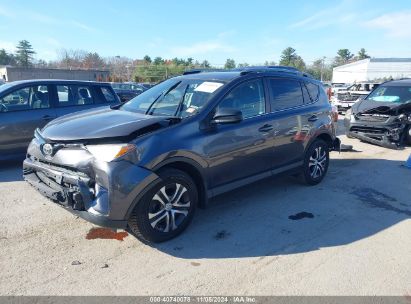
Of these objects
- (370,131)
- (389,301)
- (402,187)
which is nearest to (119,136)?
(389,301)

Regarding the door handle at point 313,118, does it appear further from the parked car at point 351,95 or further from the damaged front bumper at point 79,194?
the parked car at point 351,95

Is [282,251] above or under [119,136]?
under

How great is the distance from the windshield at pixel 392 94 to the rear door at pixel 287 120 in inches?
225

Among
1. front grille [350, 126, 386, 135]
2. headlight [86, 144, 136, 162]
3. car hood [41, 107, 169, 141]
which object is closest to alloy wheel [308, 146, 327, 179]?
car hood [41, 107, 169, 141]

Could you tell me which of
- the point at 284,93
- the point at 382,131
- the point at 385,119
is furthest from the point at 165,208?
the point at 385,119

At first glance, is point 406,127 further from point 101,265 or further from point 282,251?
point 101,265

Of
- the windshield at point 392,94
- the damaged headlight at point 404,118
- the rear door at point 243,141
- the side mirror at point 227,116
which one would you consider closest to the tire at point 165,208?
the rear door at point 243,141

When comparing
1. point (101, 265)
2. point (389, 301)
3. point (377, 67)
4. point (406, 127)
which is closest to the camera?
point (389, 301)

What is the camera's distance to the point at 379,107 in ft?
31.2

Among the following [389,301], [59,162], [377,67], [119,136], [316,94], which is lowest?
[389,301]

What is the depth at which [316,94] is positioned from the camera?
19.4 ft

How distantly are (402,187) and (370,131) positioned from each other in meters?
3.92

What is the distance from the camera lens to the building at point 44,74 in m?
41.5

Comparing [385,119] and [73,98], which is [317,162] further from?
[73,98]
